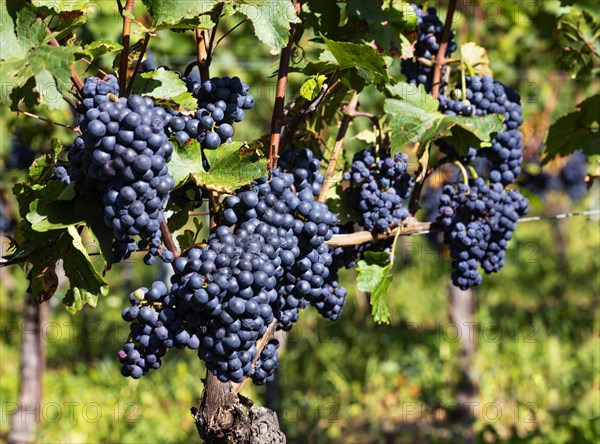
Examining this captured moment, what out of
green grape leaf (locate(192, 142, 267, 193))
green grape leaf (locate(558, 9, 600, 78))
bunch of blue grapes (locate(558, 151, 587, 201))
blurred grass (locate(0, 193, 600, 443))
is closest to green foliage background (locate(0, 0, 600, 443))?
blurred grass (locate(0, 193, 600, 443))

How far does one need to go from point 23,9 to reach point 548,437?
3.40m

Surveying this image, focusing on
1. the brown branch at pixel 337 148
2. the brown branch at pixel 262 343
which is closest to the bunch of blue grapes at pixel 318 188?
the brown branch at pixel 337 148

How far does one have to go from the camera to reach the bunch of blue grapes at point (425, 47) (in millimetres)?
2274

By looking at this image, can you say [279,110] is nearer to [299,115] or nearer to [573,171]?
[299,115]

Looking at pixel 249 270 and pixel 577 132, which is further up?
pixel 249 270

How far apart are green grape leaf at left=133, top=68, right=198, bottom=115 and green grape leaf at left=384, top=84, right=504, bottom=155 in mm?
588

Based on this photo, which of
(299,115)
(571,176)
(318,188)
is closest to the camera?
(299,115)

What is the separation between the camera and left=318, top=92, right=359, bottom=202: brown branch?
2.08 m

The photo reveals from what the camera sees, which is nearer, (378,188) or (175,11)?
(175,11)

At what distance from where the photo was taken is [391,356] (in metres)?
5.70

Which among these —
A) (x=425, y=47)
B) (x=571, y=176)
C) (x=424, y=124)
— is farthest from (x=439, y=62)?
(x=571, y=176)

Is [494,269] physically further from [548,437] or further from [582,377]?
[582,377]

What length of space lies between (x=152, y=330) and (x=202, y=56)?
69 cm

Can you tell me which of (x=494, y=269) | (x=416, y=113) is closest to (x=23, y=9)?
(x=416, y=113)
